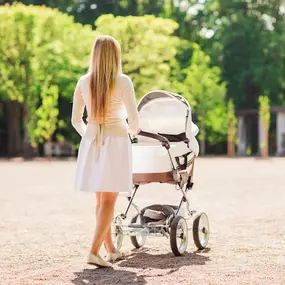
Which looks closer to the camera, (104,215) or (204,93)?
(104,215)

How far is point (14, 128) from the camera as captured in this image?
187 feet

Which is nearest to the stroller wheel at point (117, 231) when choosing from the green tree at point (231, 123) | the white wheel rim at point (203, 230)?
the white wheel rim at point (203, 230)

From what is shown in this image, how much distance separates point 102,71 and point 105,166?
2.57ft

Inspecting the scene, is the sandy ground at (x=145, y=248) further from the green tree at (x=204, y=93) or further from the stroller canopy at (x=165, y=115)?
the green tree at (x=204, y=93)

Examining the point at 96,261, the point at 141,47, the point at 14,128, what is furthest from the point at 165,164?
the point at 14,128

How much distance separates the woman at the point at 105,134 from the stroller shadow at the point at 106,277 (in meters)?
0.11

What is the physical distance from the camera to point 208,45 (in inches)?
2598

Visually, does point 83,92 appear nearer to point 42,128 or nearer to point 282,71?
point 42,128

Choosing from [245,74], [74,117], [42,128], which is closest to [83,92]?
[74,117]

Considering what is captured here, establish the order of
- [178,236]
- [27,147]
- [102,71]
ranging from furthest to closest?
[27,147] → [178,236] → [102,71]

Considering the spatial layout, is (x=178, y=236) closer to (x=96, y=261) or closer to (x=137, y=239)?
(x=137, y=239)

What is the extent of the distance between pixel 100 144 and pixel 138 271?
A: 3.62 feet

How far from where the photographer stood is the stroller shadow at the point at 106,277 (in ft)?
21.5

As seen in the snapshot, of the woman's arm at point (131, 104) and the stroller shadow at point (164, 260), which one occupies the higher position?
Answer: the woman's arm at point (131, 104)
